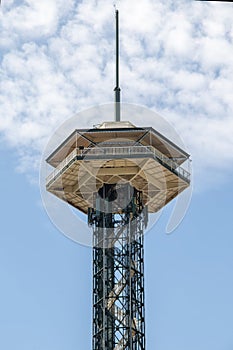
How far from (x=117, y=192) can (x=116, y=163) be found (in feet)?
8.73

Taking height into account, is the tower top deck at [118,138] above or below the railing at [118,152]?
above

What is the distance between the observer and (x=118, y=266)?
147 ft

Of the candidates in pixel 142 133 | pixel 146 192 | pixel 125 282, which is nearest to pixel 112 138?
pixel 142 133

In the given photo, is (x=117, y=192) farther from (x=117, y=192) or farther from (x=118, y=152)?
(x=118, y=152)

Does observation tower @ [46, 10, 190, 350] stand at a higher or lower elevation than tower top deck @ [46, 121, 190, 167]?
lower

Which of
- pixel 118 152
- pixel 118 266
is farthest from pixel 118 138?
pixel 118 266

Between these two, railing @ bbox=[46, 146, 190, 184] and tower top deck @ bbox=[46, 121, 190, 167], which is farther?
tower top deck @ bbox=[46, 121, 190, 167]

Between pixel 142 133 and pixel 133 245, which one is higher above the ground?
pixel 142 133

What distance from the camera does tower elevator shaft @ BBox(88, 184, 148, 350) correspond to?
43375 millimetres

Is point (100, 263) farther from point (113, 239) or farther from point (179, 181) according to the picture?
point (179, 181)

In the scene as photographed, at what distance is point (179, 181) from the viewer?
46500mm

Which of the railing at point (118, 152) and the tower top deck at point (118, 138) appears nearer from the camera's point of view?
the railing at point (118, 152)

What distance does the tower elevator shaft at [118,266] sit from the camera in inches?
1708

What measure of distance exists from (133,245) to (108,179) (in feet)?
14.4
